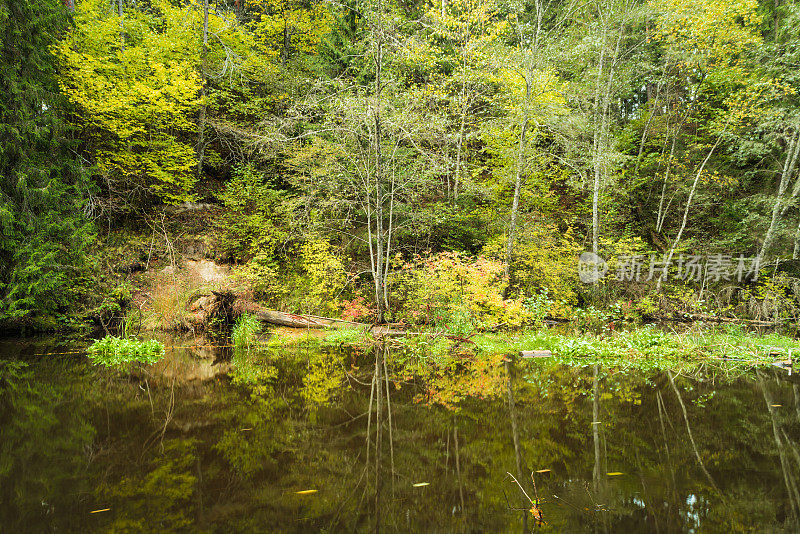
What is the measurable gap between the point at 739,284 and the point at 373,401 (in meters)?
16.3

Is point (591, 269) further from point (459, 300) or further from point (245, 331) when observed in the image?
point (245, 331)

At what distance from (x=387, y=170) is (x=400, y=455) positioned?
9.53 m

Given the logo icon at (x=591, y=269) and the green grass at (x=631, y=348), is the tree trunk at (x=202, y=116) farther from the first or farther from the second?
the logo icon at (x=591, y=269)

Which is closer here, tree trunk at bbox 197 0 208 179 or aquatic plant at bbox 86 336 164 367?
aquatic plant at bbox 86 336 164 367

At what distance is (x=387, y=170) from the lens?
11633 mm

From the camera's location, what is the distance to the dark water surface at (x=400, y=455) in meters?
2.31

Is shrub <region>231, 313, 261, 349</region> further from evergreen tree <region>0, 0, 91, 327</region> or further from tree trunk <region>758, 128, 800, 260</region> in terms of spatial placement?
tree trunk <region>758, 128, 800, 260</region>

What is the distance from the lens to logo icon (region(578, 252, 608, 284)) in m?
14.2

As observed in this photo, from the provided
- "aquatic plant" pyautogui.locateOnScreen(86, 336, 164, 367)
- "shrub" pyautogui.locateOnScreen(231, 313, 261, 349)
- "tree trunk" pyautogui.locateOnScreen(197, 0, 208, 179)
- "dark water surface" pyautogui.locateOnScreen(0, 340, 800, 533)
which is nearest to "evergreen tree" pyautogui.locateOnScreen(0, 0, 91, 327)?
"aquatic plant" pyautogui.locateOnScreen(86, 336, 164, 367)

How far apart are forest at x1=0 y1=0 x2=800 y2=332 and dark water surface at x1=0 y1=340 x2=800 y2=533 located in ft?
17.4

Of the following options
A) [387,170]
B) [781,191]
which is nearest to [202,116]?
[387,170]

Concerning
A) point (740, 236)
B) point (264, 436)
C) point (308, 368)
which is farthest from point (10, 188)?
point (740, 236)

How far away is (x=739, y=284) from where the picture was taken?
47.6 ft

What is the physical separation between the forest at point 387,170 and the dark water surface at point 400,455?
5298 millimetres
